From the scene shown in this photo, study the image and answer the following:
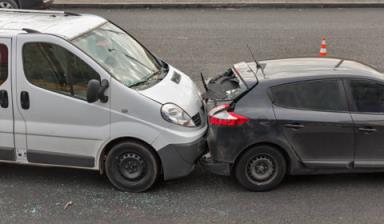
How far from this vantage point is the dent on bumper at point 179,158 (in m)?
4.98

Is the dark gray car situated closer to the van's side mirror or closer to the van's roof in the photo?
the van's side mirror

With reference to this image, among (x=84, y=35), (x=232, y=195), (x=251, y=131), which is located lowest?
(x=232, y=195)

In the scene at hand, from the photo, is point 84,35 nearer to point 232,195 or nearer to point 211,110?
point 211,110

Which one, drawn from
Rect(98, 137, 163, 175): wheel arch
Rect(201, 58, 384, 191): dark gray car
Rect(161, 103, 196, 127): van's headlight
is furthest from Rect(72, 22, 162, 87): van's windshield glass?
Rect(201, 58, 384, 191): dark gray car

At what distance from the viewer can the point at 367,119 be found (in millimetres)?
5012

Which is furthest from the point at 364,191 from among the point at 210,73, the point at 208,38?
the point at 208,38

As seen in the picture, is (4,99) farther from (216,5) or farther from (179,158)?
(216,5)

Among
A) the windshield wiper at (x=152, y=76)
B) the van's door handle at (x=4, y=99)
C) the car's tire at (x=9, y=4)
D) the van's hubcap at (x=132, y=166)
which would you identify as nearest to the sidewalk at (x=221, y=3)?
the car's tire at (x=9, y=4)

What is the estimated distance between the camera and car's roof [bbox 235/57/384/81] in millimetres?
5160

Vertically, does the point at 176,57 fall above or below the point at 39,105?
below

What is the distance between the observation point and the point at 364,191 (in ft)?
16.8

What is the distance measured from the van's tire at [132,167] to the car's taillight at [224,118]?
765 mm

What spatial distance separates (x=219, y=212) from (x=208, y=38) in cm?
771

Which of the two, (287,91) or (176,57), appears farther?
(176,57)
